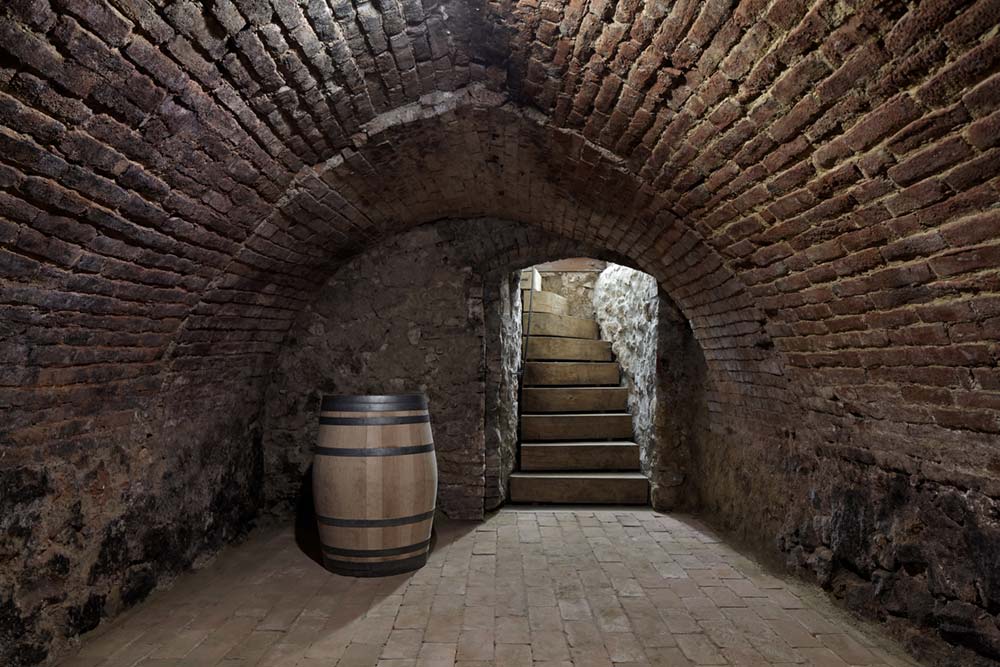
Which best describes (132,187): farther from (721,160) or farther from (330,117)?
(721,160)

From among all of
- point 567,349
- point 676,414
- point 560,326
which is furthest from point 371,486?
point 560,326

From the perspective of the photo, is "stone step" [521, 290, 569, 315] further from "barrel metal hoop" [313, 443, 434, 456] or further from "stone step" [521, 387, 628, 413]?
"barrel metal hoop" [313, 443, 434, 456]

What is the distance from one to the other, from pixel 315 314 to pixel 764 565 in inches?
138

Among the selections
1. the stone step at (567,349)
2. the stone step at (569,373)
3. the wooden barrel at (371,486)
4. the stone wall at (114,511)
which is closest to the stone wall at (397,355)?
the stone wall at (114,511)

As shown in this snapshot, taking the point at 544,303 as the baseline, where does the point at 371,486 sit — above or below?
below

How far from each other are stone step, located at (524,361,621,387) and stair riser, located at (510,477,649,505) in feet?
4.40

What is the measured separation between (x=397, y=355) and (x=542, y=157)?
2.10 m

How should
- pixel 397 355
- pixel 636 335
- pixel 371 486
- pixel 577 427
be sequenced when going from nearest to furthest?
1. pixel 371 486
2. pixel 397 355
3. pixel 577 427
4. pixel 636 335

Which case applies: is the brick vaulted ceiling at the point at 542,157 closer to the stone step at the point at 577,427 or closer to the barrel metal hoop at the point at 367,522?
the barrel metal hoop at the point at 367,522

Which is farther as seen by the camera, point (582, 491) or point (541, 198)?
point (582, 491)

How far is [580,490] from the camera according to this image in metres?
4.96

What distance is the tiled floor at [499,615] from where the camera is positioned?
2.42 meters

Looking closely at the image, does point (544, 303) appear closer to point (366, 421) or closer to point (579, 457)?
point (579, 457)

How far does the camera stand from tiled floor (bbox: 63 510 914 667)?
2416 millimetres
